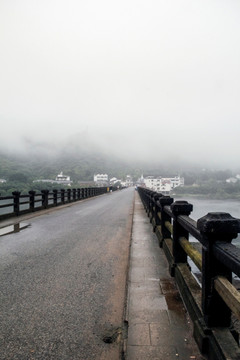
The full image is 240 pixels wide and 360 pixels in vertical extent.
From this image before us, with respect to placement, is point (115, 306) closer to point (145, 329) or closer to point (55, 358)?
point (145, 329)

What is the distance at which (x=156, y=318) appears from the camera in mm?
2865

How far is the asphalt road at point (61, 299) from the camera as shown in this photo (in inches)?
94.0

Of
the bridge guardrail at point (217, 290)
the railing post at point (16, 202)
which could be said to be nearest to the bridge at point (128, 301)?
the bridge guardrail at point (217, 290)

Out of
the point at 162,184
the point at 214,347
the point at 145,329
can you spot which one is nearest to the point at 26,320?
the point at 145,329

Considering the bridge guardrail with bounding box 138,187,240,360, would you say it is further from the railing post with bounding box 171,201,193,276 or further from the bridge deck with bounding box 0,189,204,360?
the railing post with bounding box 171,201,193,276

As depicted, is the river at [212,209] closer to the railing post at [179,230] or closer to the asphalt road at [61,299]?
the asphalt road at [61,299]

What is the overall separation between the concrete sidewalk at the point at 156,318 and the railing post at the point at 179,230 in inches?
16.7

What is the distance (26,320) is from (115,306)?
112 cm

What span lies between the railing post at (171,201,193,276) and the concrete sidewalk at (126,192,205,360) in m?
0.42

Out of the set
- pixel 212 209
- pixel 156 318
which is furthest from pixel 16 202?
pixel 212 209

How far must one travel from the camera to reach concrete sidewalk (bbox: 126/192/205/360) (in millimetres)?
2289

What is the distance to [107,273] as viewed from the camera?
4410mm

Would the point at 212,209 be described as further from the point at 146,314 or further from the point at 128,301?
the point at 146,314

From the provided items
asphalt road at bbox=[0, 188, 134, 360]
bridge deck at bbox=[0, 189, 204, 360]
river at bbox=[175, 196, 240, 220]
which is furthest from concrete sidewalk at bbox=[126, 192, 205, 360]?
river at bbox=[175, 196, 240, 220]
